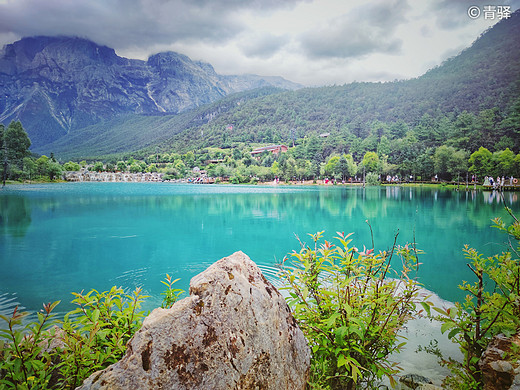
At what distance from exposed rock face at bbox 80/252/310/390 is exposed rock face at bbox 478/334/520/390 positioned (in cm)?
162

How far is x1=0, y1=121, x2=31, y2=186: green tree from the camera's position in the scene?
201 ft

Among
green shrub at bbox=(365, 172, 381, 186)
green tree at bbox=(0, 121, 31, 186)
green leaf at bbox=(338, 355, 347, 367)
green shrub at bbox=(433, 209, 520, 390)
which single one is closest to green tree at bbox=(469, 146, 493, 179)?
green shrub at bbox=(365, 172, 381, 186)

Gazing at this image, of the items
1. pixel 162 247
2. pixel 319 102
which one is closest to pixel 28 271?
pixel 162 247

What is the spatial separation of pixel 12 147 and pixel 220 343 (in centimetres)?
8392

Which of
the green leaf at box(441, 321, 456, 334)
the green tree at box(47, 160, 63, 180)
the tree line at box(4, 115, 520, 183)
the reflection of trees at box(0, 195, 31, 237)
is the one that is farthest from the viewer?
the green tree at box(47, 160, 63, 180)

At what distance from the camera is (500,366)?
2.40 meters

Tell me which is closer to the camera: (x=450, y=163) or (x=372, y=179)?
(x=450, y=163)

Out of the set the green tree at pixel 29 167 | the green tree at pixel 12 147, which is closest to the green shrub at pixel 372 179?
the green tree at pixel 12 147

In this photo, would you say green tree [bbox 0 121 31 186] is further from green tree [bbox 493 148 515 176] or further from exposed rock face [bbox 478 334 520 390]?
green tree [bbox 493 148 515 176]

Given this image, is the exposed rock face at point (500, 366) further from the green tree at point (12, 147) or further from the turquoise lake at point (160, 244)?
the green tree at point (12, 147)

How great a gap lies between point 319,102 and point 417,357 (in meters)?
192

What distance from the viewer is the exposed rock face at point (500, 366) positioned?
7.56ft

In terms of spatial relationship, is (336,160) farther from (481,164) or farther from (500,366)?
(500,366)

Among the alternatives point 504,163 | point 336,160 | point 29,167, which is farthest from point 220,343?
point 336,160
